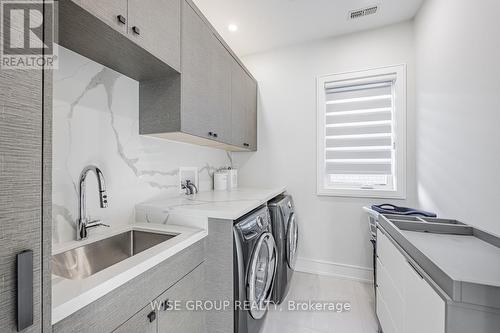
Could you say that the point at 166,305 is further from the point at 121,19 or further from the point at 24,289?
the point at 121,19

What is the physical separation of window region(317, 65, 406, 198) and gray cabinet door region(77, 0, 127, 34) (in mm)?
2102

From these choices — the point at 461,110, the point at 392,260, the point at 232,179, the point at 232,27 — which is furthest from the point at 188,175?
the point at 461,110

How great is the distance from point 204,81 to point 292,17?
1.26 meters

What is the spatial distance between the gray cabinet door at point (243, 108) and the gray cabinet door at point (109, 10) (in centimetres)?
124

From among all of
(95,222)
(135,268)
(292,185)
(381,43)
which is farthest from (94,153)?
(381,43)

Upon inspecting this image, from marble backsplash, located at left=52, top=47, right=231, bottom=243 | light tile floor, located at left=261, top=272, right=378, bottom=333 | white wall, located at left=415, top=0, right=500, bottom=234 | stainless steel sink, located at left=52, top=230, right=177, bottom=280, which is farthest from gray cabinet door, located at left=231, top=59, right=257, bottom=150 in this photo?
white wall, located at left=415, top=0, right=500, bottom=234

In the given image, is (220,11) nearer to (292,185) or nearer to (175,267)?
(292,185)

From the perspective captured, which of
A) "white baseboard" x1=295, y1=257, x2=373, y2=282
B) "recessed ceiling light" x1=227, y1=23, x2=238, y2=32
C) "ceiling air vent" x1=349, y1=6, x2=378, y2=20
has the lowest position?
"white baseboard" x1=295, y1=257, x2=373, y2=282

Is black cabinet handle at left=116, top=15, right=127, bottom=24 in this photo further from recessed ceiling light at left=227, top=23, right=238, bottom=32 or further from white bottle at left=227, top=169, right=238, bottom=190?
white bottle at left=227, top=169, right=238, bottom=190

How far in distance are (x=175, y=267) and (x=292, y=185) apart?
6.15 ft

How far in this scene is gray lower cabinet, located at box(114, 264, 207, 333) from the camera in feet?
2.91

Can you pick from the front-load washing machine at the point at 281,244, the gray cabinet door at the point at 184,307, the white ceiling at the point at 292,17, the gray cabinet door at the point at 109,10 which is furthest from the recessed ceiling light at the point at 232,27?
the gray cabinet door at the point at 184,307

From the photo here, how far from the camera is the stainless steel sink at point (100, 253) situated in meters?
1.04

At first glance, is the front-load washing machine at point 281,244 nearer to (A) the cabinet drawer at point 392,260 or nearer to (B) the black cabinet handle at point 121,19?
(A) the cabinet drawer at point 392,260
